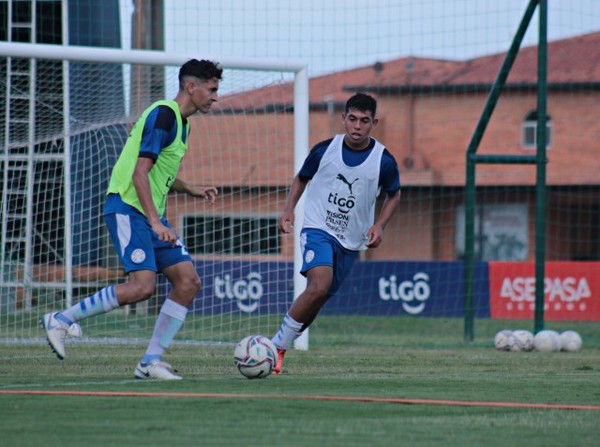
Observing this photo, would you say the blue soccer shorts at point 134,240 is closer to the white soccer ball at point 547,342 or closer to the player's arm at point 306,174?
the player's arm at point 306,174

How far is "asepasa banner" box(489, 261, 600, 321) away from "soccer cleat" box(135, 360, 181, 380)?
15.2 m

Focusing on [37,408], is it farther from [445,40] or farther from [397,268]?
[397,268]

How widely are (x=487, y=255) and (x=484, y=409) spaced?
35.0 m

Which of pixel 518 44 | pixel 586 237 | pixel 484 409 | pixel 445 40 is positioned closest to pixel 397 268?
pixel 445 40

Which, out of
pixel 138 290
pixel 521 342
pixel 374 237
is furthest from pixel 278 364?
pixel 521 342

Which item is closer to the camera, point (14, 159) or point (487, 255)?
point (14, 159)

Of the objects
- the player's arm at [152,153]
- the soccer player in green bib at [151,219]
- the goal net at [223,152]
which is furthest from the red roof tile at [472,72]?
the player's arm at [152,153]

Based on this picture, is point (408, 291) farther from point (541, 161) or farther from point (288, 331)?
point (288, 331)

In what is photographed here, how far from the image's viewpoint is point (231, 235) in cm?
1565

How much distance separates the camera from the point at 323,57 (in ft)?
53.5

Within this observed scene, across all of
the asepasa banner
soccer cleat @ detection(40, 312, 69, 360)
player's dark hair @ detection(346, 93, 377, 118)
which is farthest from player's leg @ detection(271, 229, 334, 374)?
the asepasa banner

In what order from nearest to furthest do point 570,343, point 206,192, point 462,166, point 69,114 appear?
point 206,192 < point 570,343 < point 69,114 < point 462,166

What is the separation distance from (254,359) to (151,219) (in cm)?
126

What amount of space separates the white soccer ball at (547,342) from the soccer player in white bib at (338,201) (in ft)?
15.9
